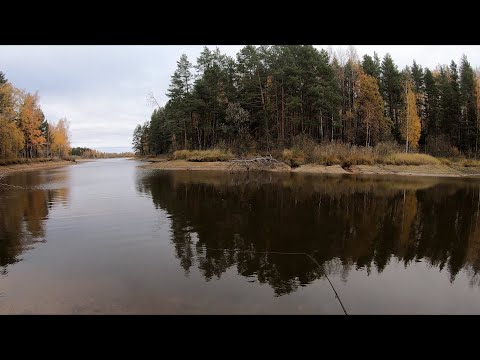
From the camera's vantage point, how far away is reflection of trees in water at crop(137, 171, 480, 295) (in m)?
7.68

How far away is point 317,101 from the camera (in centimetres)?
4297

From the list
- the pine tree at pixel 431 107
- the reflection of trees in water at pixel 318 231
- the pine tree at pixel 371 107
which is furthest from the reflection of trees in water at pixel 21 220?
the pine tree at pixel 431 107

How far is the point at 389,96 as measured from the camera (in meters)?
56.2

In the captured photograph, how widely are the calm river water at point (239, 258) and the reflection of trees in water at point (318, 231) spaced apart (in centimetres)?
5

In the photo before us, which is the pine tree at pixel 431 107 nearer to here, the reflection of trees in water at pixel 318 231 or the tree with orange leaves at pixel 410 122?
the tree with orange leaves at pixel 410 122

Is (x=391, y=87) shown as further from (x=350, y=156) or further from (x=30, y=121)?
(x=30, y=121)

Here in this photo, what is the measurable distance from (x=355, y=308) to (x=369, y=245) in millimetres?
4241

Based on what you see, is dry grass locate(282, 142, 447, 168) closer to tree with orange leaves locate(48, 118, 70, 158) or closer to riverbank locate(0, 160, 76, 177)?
riverbank locate(0, 160, 76, 177)

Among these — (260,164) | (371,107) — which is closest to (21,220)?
(260,164)

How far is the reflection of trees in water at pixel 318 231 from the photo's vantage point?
7676 millimetres

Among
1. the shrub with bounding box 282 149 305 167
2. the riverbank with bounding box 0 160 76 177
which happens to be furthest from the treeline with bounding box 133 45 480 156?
the riverbank with bounding box 0 160 76 177

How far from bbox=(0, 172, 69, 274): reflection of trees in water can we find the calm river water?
62 mm
